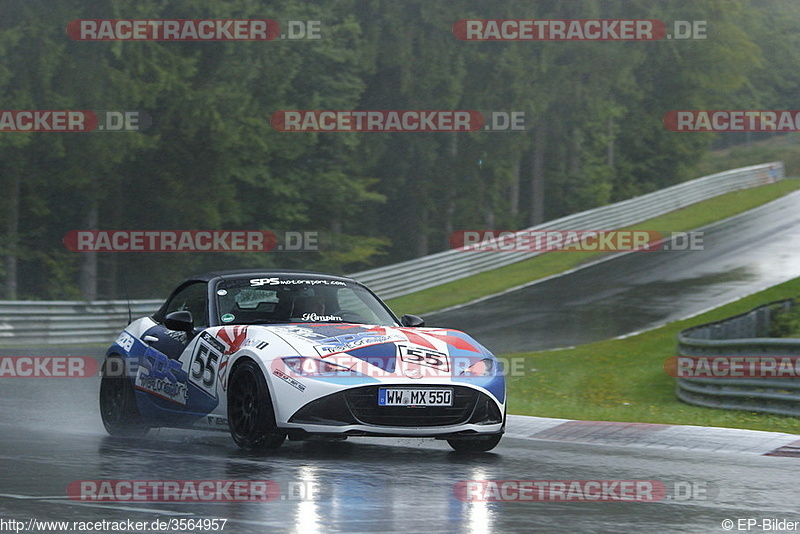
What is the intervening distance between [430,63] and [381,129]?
149 inches

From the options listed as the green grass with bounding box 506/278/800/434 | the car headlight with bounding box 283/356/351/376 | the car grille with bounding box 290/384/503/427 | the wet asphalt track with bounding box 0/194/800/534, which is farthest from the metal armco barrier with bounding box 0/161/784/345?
the car grille with bounding box 290/384/503/427

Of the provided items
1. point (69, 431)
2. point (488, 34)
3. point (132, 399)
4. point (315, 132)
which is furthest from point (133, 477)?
point (488, 34)

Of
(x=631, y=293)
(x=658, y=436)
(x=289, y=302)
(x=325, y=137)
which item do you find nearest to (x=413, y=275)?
(x=631, y=293)

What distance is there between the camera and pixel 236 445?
380 inches

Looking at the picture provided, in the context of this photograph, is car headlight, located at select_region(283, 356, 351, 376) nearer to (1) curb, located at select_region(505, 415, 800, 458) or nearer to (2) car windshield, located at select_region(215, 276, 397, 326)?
(2) car windshield, located at select_region(215, 276, 397, 326)

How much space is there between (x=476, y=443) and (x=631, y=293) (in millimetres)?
20410

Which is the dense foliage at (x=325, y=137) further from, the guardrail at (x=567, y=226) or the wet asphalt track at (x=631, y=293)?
the wet asphalt track at (x=631, y=293)

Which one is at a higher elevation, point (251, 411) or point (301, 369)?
point (301, 369)

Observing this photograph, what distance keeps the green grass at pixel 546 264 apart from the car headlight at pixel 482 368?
19.0 meters

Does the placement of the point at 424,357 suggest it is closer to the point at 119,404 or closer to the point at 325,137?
the point at 119,404

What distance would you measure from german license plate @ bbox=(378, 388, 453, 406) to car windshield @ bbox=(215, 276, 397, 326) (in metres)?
1.31

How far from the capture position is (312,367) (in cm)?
881

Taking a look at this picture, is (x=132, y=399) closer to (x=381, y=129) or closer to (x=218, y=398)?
(x=218, y=398)

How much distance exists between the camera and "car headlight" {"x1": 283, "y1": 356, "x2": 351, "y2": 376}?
8789 mm
